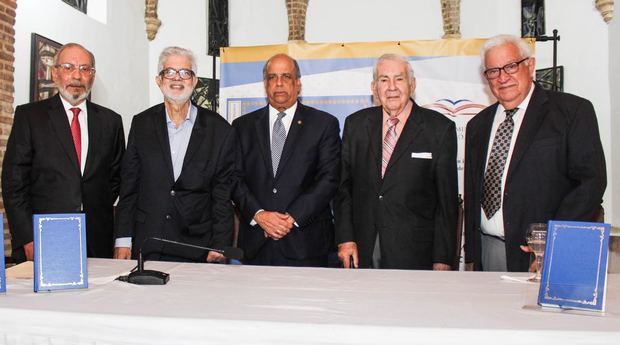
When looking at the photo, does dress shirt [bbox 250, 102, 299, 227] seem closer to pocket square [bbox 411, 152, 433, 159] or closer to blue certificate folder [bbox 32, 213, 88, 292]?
pocket square [bbox 411, 152, 433, 159]

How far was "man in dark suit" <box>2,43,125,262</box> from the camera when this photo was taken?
3121 millimetres

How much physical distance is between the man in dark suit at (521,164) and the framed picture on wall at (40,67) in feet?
16.0

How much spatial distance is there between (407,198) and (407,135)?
0.32m

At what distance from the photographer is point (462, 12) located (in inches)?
366

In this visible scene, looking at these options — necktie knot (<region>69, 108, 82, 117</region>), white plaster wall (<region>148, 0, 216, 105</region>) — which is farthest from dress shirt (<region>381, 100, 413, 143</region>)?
white plaster wall (<region>148, 0, 216, 105</region>)

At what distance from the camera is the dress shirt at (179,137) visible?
315 centimetres

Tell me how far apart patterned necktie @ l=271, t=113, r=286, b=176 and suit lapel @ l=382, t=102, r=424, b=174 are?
61cm

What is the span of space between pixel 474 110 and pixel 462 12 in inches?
193

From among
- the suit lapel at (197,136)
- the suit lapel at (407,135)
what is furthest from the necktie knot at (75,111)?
the suit lapel at (407,135)

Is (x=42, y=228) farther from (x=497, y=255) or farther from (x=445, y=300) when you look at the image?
(x=497, y=255)

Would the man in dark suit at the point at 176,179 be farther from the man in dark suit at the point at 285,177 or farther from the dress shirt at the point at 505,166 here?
the dress shirt at the point at 505,166

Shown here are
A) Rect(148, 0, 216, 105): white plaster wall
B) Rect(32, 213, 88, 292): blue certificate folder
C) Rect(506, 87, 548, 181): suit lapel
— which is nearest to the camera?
Rect(32, 213, 88, 292): blue certificate folder

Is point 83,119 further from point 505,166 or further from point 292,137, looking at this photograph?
point 505,166

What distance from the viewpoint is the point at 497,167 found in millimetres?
2871
